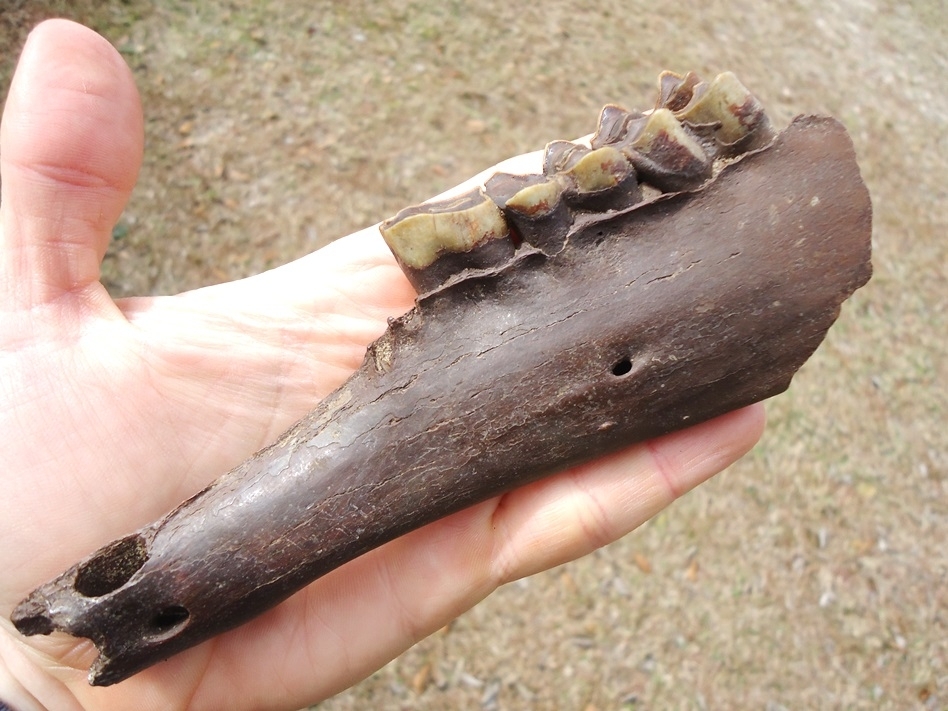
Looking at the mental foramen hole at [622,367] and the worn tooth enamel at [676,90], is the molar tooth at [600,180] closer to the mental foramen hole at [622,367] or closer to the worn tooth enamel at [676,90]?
the worn tooth enamel at [676,90]

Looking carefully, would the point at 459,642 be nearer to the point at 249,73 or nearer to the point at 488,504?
Result: the point at 488,504

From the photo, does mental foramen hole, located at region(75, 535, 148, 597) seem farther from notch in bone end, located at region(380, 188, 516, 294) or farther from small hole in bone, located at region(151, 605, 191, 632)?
notch in bone end, located at region(380, 188, 516, 294)

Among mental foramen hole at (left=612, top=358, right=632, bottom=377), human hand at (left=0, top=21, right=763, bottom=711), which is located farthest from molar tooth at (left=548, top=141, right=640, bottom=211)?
human hand at (left=0, top=21, right=763, bottom=711)

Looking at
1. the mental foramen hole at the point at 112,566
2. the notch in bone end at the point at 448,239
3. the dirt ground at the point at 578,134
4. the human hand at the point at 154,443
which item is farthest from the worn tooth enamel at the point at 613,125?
the dirt ground at the point at 578,134

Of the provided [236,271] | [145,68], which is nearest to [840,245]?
[236,271]

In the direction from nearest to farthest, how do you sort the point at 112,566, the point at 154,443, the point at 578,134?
the point at 112,566 < the point at 154,443 < the point at 578,134

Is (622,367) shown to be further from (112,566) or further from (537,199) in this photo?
(112,566)

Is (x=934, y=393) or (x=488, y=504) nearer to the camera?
(x=488, y=504)

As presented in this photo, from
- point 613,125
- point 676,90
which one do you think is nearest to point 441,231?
point 613,125
